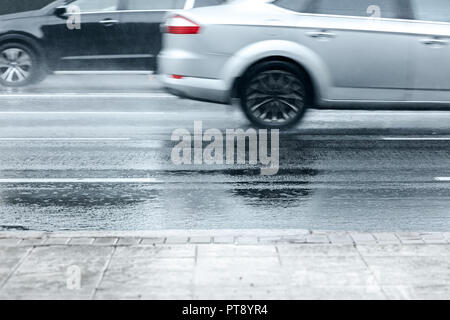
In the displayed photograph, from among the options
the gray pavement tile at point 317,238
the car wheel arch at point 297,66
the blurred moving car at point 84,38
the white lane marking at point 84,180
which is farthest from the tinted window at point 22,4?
the gray pavement tile at point 317,238

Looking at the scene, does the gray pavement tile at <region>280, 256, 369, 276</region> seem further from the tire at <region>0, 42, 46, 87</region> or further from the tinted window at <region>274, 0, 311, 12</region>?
the tire at <region>0, 42, 46, 87</region>

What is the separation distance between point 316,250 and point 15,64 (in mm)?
10153

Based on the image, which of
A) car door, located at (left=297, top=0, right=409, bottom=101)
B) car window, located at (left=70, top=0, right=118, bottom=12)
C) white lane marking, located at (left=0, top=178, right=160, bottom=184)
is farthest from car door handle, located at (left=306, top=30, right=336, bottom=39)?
car window, located at (left=70, top=0, right=118, bottom=12)

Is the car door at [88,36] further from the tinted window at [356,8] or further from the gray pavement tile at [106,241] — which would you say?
the gray pavement tile at [106,241]

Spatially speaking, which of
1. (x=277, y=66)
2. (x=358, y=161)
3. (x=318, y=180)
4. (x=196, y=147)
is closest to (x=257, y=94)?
(x=277, y=66)

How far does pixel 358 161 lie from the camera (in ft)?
30.5

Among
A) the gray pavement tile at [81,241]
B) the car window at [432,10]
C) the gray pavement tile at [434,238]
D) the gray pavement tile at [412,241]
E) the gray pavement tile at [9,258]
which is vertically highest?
the car window at [432,10]

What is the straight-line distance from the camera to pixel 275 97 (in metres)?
10.8

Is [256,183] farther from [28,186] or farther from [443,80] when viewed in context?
[443,80]

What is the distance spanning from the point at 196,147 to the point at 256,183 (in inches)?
71.1

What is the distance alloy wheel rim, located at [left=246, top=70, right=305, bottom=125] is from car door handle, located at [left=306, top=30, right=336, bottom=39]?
1.64 ft

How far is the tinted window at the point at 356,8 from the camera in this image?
10.8m

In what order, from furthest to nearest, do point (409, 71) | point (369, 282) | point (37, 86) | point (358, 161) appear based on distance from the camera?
point (37, 86) < point (409, 71) < point (358, 161) < point (369, 282)

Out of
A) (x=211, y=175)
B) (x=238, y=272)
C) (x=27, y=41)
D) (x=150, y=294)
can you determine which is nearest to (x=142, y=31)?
(x=27, y=41)
